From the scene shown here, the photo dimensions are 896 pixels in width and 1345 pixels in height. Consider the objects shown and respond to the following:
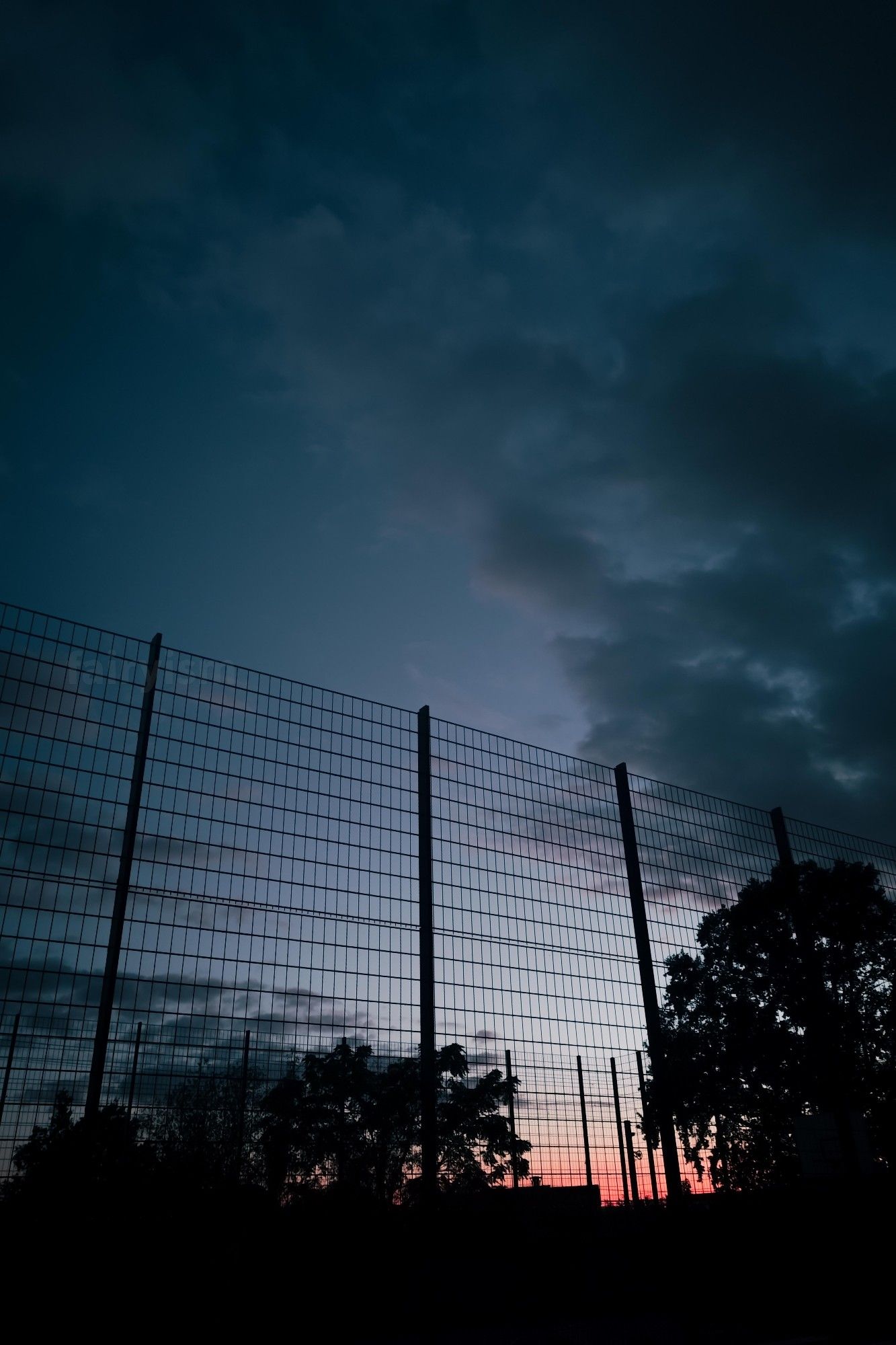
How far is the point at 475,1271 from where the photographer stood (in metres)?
12.2

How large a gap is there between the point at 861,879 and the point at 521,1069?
37.5ft

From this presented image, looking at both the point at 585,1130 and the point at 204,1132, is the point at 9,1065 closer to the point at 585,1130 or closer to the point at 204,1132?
the point at 204,1132

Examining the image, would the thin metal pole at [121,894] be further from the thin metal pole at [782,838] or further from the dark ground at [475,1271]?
the thin metal pole at [782,838]

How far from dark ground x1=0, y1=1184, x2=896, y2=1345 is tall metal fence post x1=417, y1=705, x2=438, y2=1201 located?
2.50ft

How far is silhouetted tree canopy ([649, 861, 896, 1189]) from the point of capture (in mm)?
18750

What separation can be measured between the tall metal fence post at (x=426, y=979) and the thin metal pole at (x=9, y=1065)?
5925mm

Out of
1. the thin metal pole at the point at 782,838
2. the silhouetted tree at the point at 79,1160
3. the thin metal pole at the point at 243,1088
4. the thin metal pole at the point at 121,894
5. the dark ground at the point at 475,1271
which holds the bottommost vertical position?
the dark ground at the point at 475,1271

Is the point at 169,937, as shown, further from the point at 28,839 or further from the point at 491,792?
the point at 491,792

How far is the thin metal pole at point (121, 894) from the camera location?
1150 cm

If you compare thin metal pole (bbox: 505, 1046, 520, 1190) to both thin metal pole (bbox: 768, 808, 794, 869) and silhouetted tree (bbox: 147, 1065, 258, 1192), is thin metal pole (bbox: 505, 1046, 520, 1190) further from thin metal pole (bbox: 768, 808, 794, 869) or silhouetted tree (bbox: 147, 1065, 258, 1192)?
thin metal pole (bbox: 768, 808, 794, 869)

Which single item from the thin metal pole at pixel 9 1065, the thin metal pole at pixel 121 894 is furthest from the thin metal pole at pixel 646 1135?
the thin metal pole at pixel 9 1065

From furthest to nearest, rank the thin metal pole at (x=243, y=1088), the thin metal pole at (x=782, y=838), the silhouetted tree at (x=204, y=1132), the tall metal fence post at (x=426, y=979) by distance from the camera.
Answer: the thin metal pole at (x=782, y=838)
the tall metal fence post at (x=426, y=979)
the thin metal pole at (x=243, y=1088)
the silhouetted tree at (x=204, y=1132)

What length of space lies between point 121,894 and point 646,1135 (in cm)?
1158

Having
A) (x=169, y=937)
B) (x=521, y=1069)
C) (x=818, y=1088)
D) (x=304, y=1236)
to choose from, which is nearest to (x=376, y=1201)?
(x=304, y=1236)
